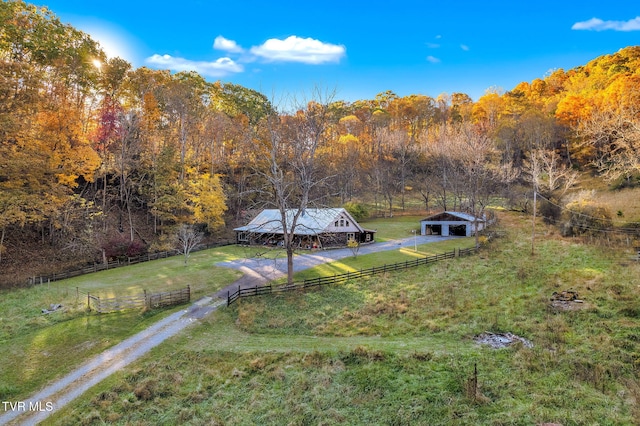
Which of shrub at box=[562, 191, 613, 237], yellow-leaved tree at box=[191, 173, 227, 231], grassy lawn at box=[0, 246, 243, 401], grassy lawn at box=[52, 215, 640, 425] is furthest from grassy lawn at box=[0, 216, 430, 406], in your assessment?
shrub at box=[562, 191, 613, 237]

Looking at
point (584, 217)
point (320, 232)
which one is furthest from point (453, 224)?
point (320, 232)

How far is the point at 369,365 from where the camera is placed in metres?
13.3

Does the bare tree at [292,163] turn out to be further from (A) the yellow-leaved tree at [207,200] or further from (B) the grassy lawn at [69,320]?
(B) the grassy lawn at [69,320]

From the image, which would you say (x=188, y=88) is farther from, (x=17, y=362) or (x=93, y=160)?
(x=17, y=362)

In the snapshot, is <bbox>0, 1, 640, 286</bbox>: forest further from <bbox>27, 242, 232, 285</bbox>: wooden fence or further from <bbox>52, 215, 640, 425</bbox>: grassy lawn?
<bbox>52, 215, 640, 425</bbox>: grassy lawn

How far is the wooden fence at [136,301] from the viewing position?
19.4 meters

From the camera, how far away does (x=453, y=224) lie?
139ft

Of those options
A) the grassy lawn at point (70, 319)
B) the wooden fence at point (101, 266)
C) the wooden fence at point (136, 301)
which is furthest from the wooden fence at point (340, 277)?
the wooden fence at point (101, 266)

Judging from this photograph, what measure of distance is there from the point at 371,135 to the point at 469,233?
115ft

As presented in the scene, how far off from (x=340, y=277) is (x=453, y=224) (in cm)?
2190

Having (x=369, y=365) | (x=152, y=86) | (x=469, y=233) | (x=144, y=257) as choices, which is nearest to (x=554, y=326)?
(x=369, y=365)

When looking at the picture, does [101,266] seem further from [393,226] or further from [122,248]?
[393,226]

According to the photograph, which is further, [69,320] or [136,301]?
[136,301]

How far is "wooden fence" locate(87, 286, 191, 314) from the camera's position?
19438mm
